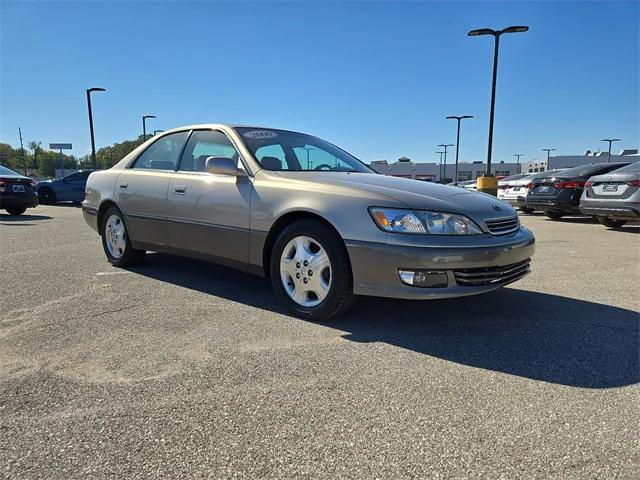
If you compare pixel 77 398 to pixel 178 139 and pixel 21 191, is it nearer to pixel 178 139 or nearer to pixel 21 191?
pixel 178 139

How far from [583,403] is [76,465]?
2192 mm

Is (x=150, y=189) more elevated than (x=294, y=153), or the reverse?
(x=294, y=153)

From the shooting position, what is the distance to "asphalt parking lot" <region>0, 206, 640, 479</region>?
1800 mm

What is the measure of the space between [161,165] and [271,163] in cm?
142

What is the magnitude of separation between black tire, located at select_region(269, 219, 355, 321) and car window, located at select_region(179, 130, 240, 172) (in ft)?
3.61

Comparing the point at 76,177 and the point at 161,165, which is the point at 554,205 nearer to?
the point at 161,165

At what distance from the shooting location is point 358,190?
326 centimetres

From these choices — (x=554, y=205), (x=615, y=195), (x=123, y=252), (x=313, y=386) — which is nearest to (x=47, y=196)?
(x=123, y=252)

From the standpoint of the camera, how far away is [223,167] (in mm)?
3760

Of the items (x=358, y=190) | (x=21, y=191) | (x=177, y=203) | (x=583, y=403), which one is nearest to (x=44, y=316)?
(x=177, y=203)

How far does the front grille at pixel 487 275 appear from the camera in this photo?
306cm

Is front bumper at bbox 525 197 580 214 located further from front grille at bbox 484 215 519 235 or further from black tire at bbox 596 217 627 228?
front grille at bbox 484 215 519 235

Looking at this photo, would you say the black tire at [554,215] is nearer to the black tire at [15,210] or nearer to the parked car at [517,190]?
the parked car at [517,190]

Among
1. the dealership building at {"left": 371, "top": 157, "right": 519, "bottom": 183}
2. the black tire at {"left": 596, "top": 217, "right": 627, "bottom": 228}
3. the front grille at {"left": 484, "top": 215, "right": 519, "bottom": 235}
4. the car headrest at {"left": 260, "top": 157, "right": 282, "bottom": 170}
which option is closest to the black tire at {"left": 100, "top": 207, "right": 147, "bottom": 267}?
the car headrest at {"left": 260, "top": 157, "right": 282, "bottom": 170}
